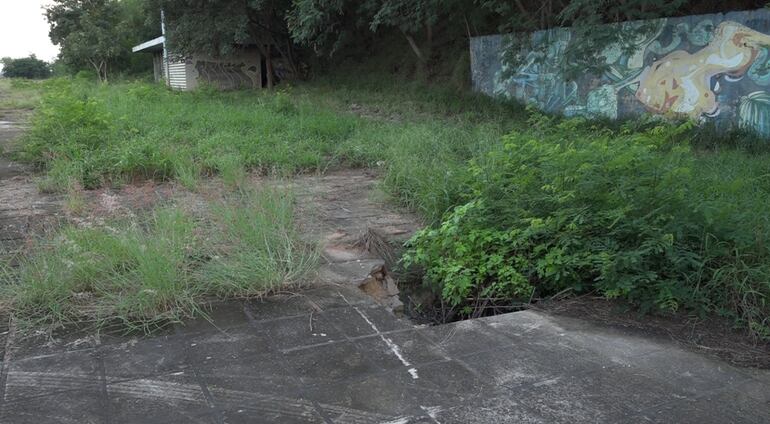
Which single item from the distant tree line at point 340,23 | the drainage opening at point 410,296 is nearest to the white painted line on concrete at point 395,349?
the drainage opening at point 410,296

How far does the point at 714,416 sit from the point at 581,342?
82cm

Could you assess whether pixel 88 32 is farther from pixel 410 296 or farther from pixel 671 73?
pixel 410 296

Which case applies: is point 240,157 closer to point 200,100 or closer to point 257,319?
point 257,319

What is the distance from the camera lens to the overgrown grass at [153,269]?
368 centimetres

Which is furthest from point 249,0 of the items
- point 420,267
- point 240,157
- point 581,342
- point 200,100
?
point 581,342

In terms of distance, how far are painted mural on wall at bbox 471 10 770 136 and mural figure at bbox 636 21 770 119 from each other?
1cm

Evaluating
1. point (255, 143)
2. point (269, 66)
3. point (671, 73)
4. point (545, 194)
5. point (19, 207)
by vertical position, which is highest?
point (269, 66)

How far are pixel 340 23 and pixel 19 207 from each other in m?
12.5

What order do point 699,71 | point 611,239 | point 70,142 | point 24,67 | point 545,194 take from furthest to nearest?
point 24,67
point 699,71
point 70,142
point 545,194
point 611,239

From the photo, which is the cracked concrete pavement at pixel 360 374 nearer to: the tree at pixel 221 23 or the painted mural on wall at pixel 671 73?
the painted mural on wall at pixel 671 73

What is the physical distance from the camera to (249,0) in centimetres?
1981

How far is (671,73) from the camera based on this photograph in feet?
33.2

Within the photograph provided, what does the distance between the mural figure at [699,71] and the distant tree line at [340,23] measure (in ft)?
2.65

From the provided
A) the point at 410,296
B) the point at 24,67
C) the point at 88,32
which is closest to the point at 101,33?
the point at 88,32
